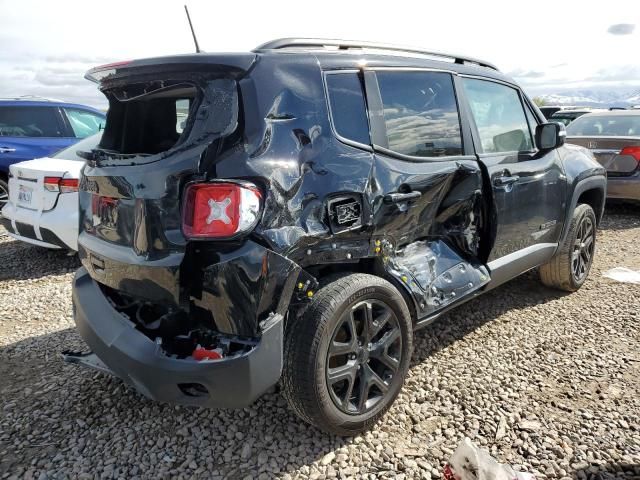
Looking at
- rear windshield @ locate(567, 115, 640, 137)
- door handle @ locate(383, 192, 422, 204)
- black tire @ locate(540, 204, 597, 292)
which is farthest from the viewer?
rear windshield @ locate(567, 115, 640, 137)

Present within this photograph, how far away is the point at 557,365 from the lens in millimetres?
3359

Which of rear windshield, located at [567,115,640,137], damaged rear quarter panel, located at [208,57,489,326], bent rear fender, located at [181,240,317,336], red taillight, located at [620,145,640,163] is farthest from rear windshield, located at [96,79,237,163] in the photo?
rear windshield, located at [567,115,640,137]

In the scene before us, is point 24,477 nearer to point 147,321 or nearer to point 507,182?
point 147,321

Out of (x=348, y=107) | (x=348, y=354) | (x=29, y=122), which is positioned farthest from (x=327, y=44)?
(x=29, y=122)

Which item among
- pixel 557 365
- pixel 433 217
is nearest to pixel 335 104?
pixel 433 217

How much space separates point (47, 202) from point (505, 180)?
14.0ft

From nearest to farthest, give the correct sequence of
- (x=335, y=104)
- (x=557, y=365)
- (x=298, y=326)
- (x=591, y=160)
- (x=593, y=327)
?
(x=298, y=326) < (x=335, y=104) < (x=557, y=365) < (x=593, y=327) < (x=591, y=160)

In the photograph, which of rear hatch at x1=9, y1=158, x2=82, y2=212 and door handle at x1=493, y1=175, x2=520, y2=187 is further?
rear hatch at x1=9, y1=158, x2=82, y2=212

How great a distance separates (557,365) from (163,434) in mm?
2478

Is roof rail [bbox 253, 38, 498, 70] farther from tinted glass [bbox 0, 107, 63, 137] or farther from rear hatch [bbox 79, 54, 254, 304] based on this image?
tinted glass [bbox 0, 107, 63, 137]

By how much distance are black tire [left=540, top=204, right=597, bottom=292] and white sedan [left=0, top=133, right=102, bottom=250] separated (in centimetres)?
440

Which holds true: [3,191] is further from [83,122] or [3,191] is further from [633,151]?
[633,151]

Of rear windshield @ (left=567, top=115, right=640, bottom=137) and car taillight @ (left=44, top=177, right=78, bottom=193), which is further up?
car taillight @ (left=44, top=177, right=78, bottom=193)

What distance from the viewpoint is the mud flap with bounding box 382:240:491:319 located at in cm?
285
